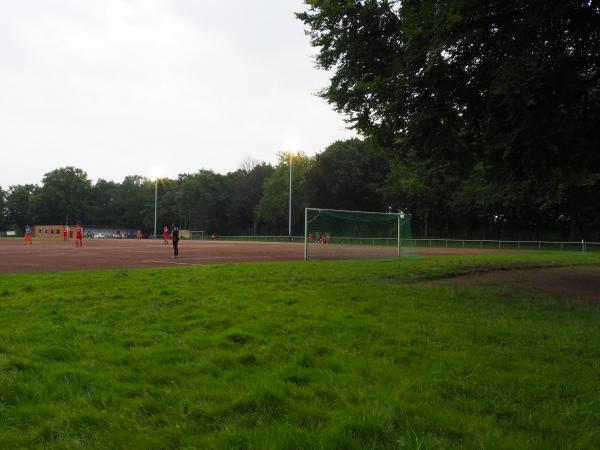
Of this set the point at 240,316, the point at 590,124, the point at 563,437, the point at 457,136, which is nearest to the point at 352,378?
the point at 563,437

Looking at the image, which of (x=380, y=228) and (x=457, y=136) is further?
(x=380, y=228)

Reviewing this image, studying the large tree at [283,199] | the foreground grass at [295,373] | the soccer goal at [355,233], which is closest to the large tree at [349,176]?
the large tree at [283,199]

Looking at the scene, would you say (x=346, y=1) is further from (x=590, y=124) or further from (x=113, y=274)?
(x=113, y=274)

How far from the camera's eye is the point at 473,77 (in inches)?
380

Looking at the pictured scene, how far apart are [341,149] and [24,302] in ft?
175

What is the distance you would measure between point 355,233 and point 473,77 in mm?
16884

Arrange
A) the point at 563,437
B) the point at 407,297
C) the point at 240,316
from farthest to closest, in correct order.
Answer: the point at 407,297 < the point at 240,316 < the point at 563,437

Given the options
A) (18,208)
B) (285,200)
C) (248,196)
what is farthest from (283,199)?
(18,208)

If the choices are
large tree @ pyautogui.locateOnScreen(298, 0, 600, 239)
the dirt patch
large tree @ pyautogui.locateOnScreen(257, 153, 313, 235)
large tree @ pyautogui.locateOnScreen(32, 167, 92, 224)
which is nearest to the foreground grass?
the dirt patch

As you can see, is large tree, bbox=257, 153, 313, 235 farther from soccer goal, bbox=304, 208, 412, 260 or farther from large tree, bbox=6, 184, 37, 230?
large tree, bbox=6, 184, 37, 230

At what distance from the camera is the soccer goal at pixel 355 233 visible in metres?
25.1

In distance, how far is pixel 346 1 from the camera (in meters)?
10.6

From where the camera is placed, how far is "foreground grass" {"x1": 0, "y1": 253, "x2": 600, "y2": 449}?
3.10 m

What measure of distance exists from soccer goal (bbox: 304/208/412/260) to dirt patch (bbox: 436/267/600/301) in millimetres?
10196
